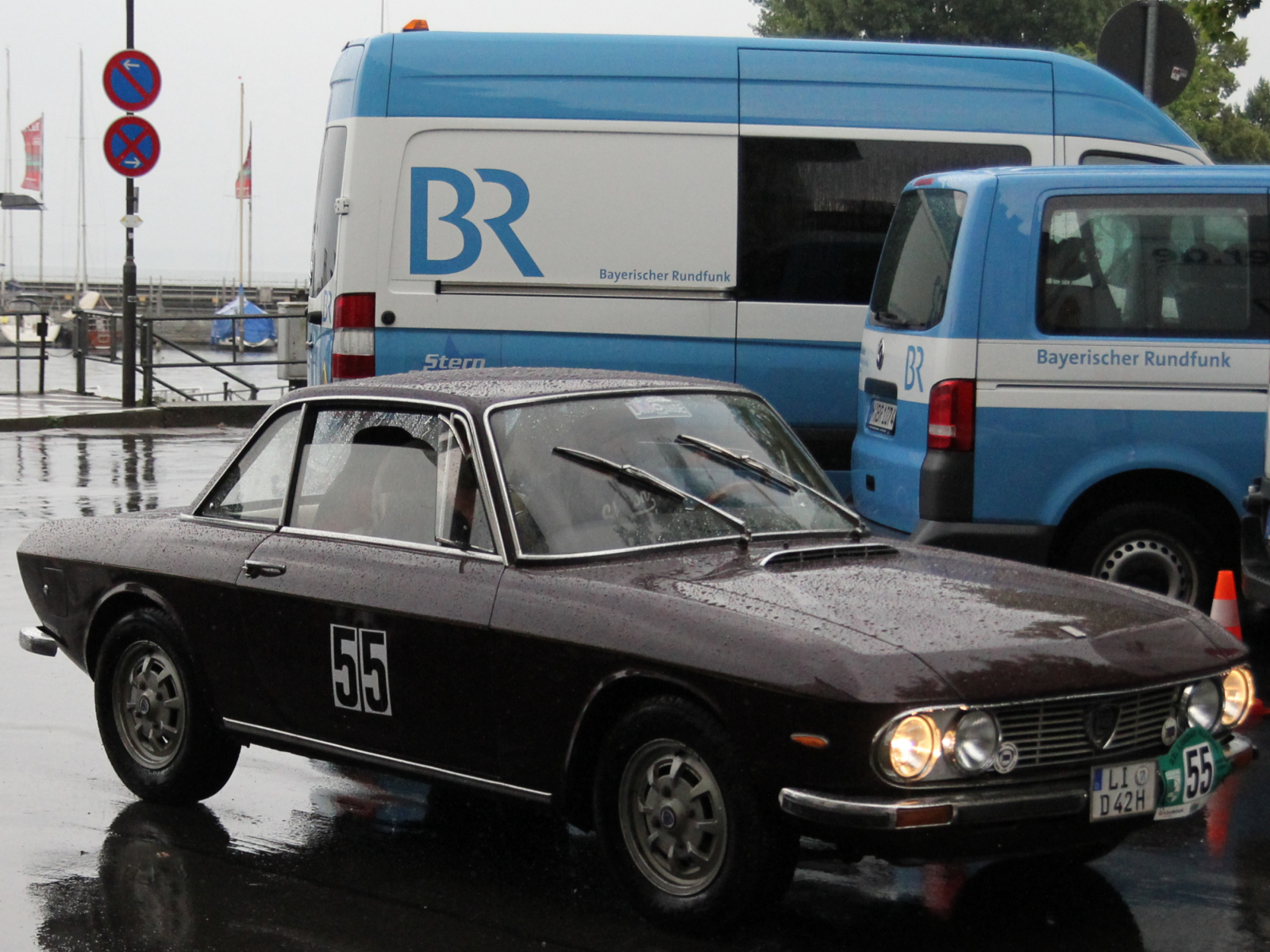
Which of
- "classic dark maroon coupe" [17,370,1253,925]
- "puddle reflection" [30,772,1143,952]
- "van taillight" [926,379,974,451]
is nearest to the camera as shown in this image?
"classic dark maroon coupe" [17,370,1253,925]

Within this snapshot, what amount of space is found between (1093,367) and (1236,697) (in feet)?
10.3

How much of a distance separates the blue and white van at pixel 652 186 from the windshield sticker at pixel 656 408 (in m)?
4.34

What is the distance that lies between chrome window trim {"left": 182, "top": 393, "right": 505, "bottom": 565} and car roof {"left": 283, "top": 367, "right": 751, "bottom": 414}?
1 centimetres

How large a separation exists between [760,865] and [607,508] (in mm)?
1196

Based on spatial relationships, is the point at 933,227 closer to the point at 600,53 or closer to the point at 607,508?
the point at 600,53

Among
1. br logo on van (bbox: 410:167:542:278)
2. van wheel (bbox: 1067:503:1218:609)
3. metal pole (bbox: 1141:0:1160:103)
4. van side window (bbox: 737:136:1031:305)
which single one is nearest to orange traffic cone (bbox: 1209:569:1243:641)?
van wheel (bbox: 1067:503:1218:609)

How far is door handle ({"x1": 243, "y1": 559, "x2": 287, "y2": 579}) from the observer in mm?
5359

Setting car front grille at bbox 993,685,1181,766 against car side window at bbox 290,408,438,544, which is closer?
car front grille at bbox 993,685,1181,766

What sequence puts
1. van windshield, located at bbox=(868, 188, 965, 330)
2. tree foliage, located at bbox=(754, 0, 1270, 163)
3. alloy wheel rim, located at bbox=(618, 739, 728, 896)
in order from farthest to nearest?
tree foliage, located at bbox=(754, 0, 1270, 163), van windshield, located at bbox=(868, 188, 965, 330), alloy wheel rim, located at bbox=(618, 739, 728, 896)

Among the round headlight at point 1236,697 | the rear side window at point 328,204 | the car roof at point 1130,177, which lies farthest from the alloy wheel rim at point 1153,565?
the rear side window at point 328,204

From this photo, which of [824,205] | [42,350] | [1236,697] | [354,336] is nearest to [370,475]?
[1236,697]

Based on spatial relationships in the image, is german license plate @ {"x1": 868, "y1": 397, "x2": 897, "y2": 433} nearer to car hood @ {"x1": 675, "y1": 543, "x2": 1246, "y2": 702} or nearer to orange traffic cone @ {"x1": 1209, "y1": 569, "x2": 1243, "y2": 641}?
orange traffic cone @ {"x1": 1209, "y1": 569, "x2": 1243, "y2": 641}

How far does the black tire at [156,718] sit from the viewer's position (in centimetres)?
565

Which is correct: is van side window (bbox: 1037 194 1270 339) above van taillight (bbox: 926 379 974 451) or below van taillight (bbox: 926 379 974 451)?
above
